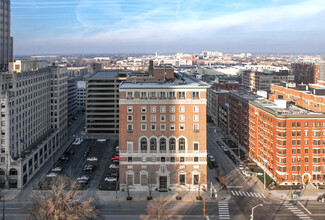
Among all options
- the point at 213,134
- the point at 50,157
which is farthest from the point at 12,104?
the point at 213,134

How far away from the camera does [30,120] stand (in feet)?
313

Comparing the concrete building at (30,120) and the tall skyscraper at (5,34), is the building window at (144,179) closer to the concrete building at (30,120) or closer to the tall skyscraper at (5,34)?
the concrete building at (30,120)

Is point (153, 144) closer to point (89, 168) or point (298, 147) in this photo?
point (89, 168)

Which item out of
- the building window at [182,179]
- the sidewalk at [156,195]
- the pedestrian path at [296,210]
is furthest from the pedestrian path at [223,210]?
the pedestrian path at [296,210]

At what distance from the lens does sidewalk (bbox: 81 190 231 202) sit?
73.4m

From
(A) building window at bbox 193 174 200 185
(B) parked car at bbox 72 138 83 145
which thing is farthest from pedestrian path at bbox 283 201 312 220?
(B) parked car at bbox 72 138 83 145

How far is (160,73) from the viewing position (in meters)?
91.8

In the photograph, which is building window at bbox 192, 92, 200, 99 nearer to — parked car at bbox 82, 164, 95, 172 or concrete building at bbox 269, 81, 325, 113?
parked car at bbox 82, 164, 95, 172

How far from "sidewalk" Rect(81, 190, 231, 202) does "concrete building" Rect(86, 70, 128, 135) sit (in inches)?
2384

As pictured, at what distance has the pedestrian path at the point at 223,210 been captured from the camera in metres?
65.4

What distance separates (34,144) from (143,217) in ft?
158

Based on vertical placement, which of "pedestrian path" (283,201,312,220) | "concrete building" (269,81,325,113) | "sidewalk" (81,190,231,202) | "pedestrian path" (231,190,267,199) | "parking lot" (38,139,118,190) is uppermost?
"concrete building" (269,81,325,113)

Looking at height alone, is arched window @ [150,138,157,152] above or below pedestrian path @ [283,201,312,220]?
above

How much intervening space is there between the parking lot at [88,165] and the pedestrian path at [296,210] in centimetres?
3960
